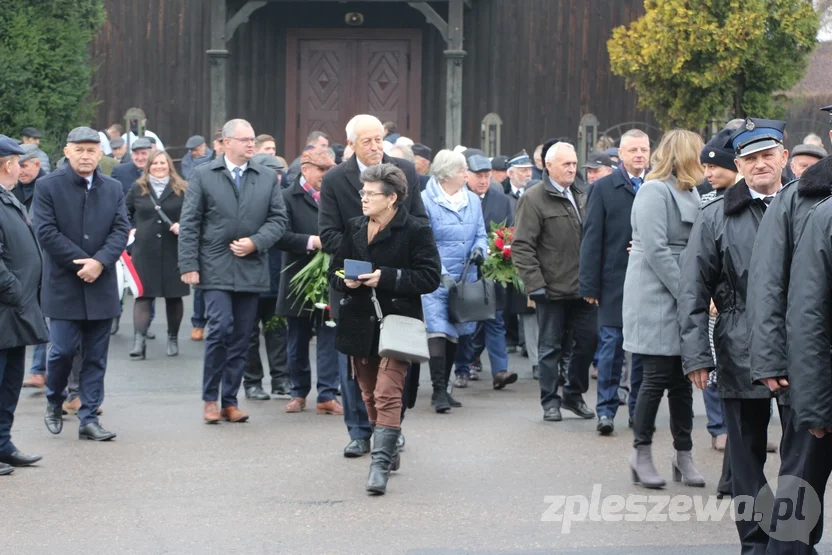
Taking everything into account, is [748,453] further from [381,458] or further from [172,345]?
[172,345]

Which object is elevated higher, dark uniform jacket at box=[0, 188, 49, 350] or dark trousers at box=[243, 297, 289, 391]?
dark uniform jacket at box=[0, 188, 49, 350]

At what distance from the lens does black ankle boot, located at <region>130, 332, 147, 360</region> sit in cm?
1277

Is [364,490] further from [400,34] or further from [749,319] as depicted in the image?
[400,34]

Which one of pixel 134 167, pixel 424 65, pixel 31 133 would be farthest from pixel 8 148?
pixel 424 65

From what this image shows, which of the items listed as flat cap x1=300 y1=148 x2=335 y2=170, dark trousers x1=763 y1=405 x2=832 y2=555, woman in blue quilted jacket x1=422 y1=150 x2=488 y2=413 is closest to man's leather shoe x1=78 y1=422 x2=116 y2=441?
woman in blue quilted jacket x1=422 y1=150 x2=488 y2=413

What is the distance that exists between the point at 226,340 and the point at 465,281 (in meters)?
1.94

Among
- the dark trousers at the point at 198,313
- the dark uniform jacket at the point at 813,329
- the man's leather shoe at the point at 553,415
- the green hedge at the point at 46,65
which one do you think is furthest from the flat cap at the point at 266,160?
the dark uniform jacket at the point at 813,329

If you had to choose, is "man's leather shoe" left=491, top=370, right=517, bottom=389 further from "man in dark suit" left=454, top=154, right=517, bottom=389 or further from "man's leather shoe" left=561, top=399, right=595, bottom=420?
"man's leather shoe" left=561, top=399, right=595, bottom=420

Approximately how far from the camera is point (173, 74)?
22.0m

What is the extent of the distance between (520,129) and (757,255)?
A: 17053mm

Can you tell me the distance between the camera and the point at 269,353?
11.0 meters

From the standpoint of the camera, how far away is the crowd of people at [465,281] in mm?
5391

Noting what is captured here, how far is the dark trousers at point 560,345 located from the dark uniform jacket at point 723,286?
3.51m

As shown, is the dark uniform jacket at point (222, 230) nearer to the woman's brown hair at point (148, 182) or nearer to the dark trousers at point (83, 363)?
the dark trousers at point (83, 363)
